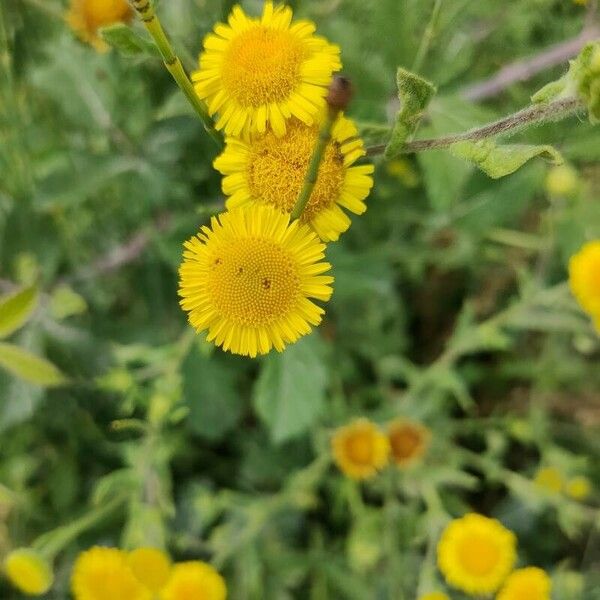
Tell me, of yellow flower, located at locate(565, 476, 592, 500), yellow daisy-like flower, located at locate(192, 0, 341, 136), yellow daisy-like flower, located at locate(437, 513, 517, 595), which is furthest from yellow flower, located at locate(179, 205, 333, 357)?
yellow flower, located at locate(565, 476, 592, 500)

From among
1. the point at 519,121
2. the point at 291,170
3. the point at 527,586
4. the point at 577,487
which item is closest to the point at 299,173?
the point at 291,170

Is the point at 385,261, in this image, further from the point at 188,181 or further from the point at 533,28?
the point at 533,28

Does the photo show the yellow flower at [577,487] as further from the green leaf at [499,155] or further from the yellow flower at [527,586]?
the green leaf at [499,155]

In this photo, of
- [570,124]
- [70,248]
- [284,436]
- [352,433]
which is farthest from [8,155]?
[570,124]

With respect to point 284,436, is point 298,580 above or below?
below

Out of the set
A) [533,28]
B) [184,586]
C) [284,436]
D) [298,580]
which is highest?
[533,28]

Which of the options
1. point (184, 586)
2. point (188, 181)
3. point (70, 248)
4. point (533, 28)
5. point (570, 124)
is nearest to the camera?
point (184, 586)
